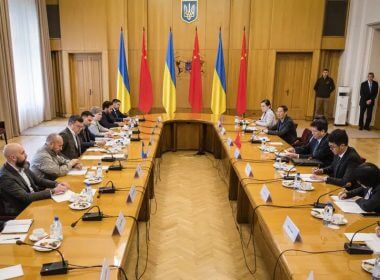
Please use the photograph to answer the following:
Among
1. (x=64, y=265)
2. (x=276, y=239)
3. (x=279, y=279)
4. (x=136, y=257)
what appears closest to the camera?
(x=64, y=265)

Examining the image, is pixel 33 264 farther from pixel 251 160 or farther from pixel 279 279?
pixel 251 160

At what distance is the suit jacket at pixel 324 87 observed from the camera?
10.8 metres

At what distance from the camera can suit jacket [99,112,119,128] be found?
686 centimetres

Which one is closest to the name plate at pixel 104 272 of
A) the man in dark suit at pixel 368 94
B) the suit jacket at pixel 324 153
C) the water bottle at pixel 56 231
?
the water bottle at pixel 56 231

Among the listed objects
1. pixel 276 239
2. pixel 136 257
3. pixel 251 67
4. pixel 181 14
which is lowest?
pixel 136 257

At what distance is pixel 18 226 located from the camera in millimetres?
2543

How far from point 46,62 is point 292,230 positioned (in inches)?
417

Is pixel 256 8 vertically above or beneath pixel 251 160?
above

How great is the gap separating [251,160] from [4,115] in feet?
22.8

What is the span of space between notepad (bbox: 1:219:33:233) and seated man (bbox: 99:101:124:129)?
170 inches

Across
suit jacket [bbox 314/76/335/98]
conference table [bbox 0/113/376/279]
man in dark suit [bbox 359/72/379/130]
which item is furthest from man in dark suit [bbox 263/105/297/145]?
suit jacket [bbox 314/76/335/98]

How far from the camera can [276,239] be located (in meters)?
2.45

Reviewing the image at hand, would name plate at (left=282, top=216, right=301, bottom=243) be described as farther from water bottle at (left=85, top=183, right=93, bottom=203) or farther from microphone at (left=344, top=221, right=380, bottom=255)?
water bottle at (left=85, top=183, right=93, bottom=203)

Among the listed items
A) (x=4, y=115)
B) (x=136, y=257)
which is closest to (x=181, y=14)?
(x=4, y=115)
